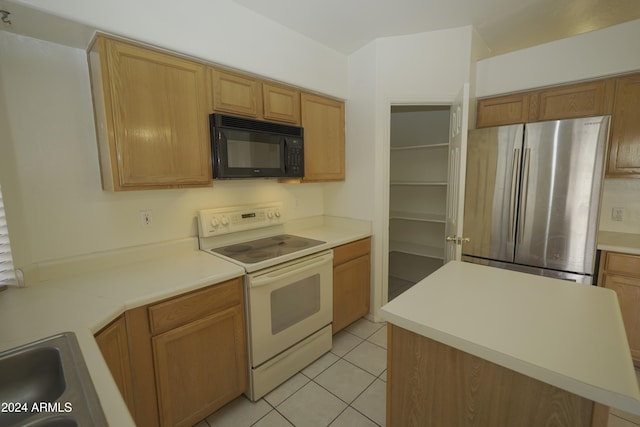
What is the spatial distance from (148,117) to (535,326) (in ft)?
6.27

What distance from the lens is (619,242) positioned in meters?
2.04

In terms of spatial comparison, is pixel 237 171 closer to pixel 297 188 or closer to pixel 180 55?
pixel 180 55

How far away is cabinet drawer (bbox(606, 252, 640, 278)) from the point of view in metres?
1.89

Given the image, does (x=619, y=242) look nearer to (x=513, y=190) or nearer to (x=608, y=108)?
(x=513, y=190)

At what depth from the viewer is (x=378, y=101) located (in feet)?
7.69

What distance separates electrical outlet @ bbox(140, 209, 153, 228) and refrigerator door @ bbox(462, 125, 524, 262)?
2.43 m

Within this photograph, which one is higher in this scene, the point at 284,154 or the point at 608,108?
the point at 608,108

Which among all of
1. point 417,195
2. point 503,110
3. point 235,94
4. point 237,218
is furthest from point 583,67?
point 237,218

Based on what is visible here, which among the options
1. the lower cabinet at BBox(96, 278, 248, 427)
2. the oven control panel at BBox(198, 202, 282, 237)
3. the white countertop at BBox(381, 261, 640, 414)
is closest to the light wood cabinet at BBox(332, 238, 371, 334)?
the oven control panel at BBox(198, 202, 282, 237)

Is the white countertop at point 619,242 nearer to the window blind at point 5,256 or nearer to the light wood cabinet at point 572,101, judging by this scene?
the light wood cabinet at point 572,101

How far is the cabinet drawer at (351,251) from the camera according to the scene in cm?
220

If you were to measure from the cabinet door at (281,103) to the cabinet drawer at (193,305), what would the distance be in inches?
46.7

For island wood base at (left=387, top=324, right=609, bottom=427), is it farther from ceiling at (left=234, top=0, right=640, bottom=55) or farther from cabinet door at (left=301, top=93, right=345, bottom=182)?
ceiling at (left=234, top=0, right=640, bottom=55)

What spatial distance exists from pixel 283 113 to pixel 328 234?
3.49ft
